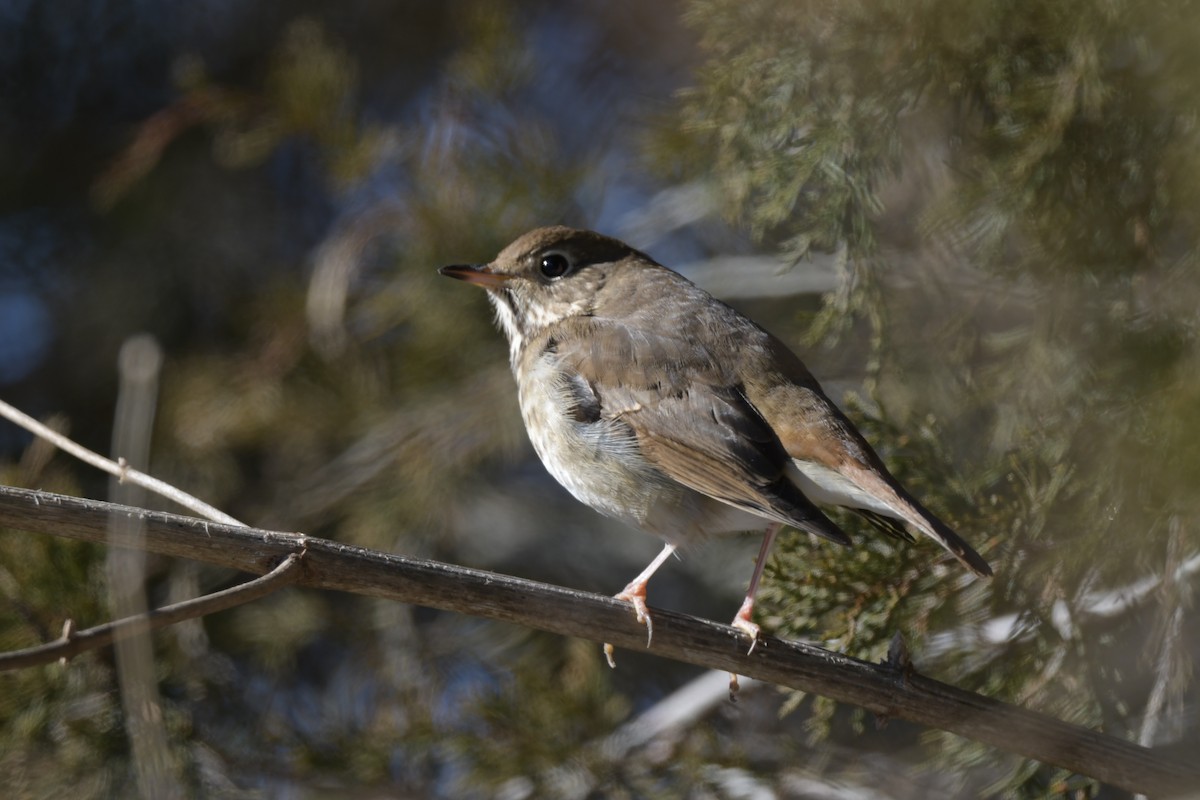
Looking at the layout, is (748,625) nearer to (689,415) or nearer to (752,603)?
(752,603)

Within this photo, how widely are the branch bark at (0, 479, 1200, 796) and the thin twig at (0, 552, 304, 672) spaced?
13 cm

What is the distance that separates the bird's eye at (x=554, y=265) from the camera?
418 cm

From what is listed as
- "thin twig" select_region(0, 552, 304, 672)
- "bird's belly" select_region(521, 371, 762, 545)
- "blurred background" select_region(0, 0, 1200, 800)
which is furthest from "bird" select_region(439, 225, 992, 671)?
"thin twig" select_region(0, 552, 304, 672)

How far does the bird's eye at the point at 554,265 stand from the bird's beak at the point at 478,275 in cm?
12

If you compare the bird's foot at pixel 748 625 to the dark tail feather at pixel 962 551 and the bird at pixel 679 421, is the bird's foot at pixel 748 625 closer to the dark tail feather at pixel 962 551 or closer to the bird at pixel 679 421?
the bird at pixel 679 421

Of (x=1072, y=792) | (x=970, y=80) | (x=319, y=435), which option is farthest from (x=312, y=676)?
(x=970, y=80)

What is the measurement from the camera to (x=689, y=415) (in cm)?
345

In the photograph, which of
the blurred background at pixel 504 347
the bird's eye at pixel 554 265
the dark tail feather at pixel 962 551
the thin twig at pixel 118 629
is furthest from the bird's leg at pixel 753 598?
the bird's eye at pixel 554 265

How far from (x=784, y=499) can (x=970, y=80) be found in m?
1.21

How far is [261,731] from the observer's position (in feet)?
13.6

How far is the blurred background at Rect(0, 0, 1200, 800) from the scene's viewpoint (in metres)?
3.13

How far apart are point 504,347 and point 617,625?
8.42 ft

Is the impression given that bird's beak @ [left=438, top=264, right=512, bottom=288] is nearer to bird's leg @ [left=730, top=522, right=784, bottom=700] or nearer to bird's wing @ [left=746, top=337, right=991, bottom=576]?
bird's wing @ [left=746, top=337, right=991, bottom=576]

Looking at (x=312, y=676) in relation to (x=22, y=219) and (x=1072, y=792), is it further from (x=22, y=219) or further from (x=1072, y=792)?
(x=1072, y=792)
